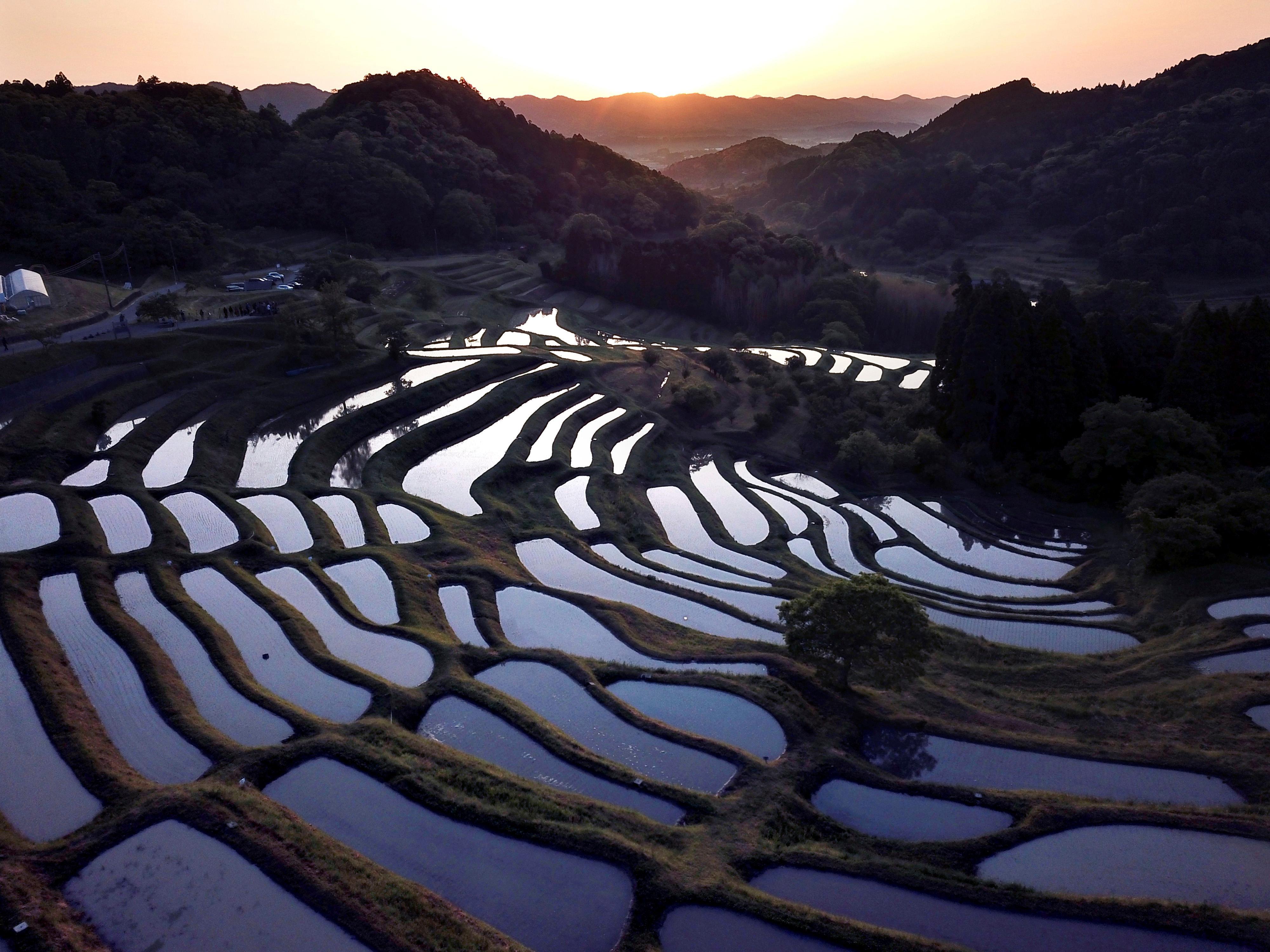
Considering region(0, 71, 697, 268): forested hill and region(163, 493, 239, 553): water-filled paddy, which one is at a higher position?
region(0, 71, 697, 268): forested hill

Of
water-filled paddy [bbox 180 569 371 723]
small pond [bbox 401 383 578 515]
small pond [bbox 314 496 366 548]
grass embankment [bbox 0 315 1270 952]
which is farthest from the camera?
small pond [bbox 401 383 578 515]

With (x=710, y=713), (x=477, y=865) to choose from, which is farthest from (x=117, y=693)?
(x=710, y=713)

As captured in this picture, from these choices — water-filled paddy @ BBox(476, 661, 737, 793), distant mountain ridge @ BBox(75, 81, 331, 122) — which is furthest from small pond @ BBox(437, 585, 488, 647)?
distant mountain ridge @ BBox(75, 81, 331, 122)

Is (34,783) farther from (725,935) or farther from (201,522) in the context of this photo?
(201,522)

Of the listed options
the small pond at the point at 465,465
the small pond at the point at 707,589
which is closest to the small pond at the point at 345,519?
the small pond at the point at 465,465

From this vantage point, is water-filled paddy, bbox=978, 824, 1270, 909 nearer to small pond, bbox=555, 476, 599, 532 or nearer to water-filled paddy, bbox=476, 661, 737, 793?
water-filled paddy, bbox=476, 661, 737, 793

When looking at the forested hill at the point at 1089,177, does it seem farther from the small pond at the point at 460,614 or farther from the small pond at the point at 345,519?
the small pond at the point at 460,614

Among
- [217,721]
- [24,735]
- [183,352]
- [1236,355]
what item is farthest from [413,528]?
[1236,355]
